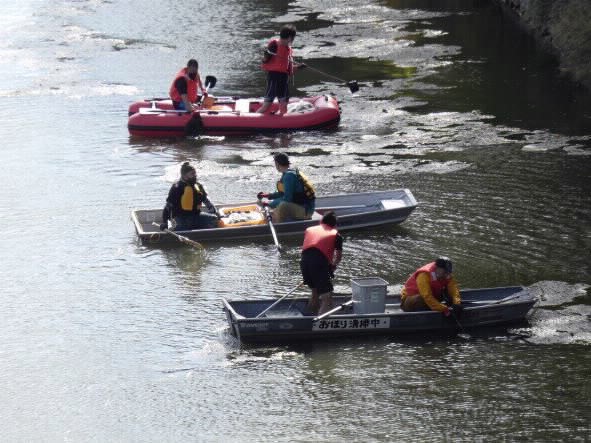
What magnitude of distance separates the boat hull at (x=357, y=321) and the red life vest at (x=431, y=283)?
298mm

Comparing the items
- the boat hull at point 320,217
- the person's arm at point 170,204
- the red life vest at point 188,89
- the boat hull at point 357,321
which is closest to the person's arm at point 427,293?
the boat hull at point 357,321

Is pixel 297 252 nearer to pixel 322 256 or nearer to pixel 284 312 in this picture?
pixel 284 312

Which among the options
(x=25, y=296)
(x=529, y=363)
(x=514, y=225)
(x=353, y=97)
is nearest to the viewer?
(x=529, y=363)

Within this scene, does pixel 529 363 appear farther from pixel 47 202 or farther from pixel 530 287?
pixel 47 202

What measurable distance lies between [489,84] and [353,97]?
3.74m

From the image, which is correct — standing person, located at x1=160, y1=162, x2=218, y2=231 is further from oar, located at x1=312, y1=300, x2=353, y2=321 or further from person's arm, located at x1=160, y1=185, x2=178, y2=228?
oar, located at x1=312, y1=300, x2=353, y2=321

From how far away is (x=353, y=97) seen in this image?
2742cm

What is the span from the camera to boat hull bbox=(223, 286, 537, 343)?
13.8 meters

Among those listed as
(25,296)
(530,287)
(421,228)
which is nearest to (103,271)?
(25,296)

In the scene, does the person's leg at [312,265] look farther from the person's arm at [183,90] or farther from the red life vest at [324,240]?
the person's arm at [183,90]

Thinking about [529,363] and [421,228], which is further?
[421,228]

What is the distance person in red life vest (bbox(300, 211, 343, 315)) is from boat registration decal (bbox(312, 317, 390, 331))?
0.32m

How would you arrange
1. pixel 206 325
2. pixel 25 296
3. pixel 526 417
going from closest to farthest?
pixel 526 417 → pixel 206 325 → pixel 25 296

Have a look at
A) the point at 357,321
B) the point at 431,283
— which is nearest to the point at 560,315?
the point at 431,283
